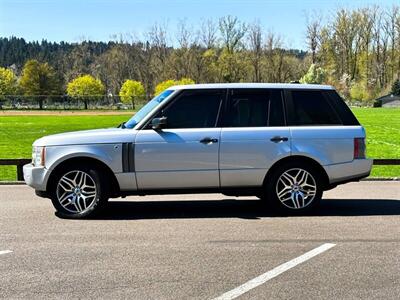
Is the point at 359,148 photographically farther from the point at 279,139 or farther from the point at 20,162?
the point at 20,162

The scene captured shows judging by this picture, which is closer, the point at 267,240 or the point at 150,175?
the point at 267,240

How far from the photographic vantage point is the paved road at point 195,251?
472 cm

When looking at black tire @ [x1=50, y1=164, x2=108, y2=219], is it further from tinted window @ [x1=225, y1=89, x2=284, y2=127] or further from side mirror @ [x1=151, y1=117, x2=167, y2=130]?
tinted window @ [x1=225, y1=89, x2=284, y2=127]

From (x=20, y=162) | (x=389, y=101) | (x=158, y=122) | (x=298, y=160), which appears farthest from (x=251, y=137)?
(x=389, y=101)

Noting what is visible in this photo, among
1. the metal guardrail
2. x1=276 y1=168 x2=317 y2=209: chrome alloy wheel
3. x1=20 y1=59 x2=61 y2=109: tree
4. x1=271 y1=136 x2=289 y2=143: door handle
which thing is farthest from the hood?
x1=20 y1=59 x2=61 y2=109: tree

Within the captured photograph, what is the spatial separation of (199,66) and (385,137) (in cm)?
6612

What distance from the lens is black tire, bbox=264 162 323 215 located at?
7832 mm

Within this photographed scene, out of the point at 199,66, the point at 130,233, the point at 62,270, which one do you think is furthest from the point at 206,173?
the point at 199,66

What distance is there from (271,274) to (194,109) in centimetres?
335

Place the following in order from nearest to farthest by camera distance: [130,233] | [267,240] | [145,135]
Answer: [267,240]
[130,233]
[145,135]

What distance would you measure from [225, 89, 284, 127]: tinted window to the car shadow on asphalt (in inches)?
55.2

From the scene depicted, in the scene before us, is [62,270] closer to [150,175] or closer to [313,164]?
[150,175]

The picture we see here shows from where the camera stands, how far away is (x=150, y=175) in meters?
7.57

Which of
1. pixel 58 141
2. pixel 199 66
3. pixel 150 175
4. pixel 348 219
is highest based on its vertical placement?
pixel 199 66
